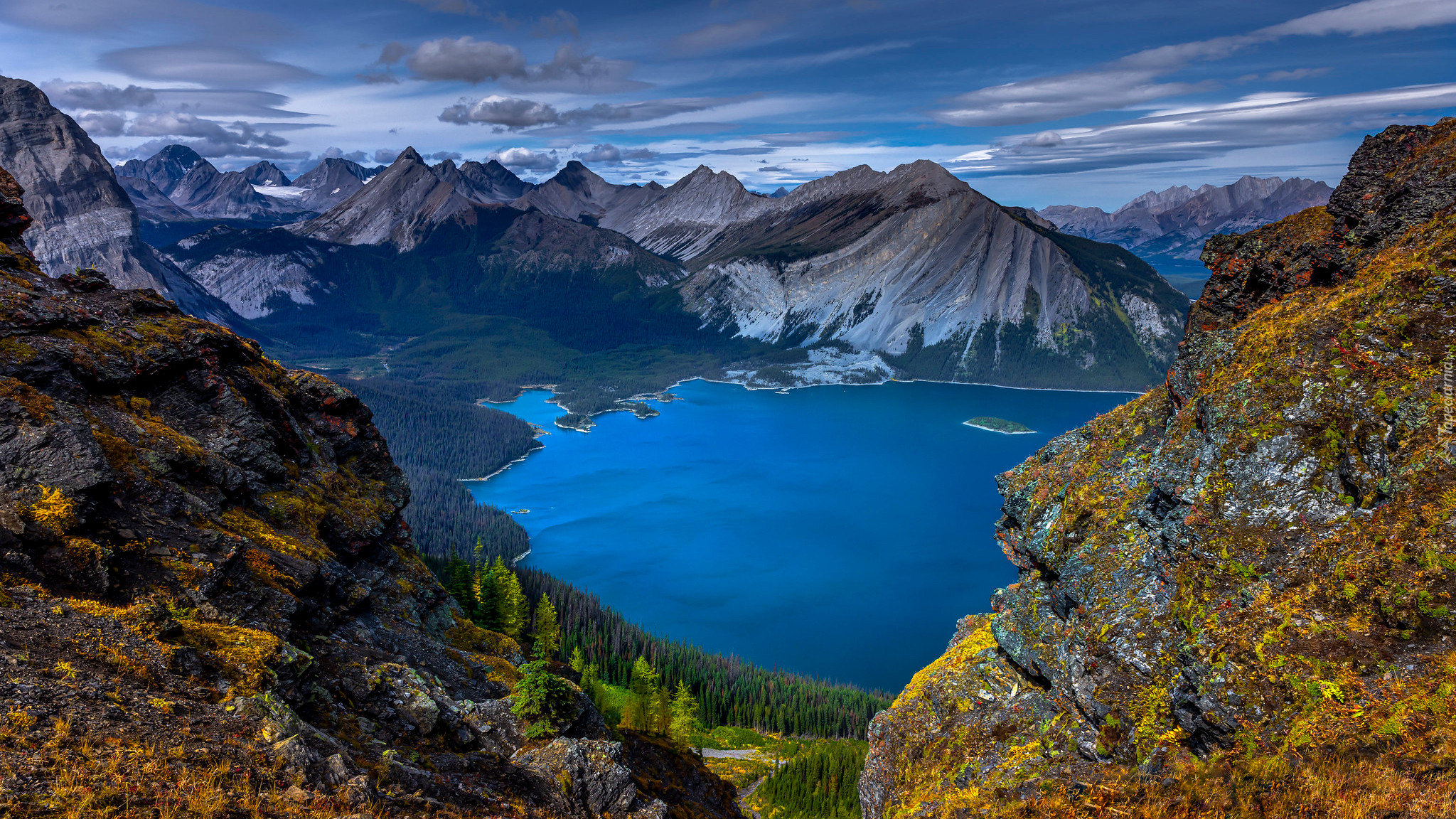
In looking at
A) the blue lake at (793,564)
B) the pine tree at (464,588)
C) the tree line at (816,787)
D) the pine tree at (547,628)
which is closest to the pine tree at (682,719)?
the tree line at (816,787)

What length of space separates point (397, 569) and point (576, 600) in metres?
78.9

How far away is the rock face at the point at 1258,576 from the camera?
15.6 meters

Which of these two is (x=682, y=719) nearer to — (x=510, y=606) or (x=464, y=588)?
(x=510, y=606)

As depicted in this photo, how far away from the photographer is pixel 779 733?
8688cm

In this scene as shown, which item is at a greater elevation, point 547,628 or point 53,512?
point 53,512

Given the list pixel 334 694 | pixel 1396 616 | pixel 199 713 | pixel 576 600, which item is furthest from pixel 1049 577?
pixel 576 600

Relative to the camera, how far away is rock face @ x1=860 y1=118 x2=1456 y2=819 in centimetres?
1563

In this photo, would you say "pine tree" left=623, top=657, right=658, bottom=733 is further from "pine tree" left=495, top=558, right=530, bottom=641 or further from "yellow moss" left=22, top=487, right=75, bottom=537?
"yellow moss" left=22, top=487, right=75, bottom=537

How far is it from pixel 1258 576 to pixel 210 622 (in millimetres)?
30921

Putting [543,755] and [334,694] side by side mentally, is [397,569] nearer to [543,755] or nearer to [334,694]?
[334,694]

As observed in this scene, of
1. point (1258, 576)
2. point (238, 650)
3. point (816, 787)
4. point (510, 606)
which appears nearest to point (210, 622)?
point (238, 650)

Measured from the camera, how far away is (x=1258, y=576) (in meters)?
19.6

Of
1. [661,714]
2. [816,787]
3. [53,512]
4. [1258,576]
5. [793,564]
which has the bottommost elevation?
[793,564]

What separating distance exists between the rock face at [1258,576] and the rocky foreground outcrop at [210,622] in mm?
13890
